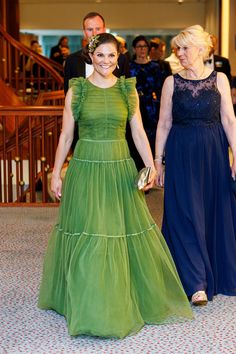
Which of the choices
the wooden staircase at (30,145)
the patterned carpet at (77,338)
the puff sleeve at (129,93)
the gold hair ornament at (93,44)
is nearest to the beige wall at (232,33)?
the wooden staircase at (30,145)

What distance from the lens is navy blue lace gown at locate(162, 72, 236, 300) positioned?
4348mm

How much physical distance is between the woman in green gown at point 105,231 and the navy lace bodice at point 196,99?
36cm

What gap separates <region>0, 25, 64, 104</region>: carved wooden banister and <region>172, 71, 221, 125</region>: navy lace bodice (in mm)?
7771

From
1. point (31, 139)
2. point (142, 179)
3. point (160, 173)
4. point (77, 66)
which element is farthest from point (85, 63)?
point (31, 139)

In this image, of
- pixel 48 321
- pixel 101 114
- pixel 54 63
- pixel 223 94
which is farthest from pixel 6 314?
pixel 54 63

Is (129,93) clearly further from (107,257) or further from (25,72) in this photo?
(25,72)

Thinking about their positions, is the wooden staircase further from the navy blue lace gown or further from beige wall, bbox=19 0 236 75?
beige wall, bbox=19 0 236 75

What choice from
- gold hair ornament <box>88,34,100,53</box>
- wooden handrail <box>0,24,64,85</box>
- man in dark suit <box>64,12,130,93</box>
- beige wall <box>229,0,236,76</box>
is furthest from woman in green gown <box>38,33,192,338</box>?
beige wall <box>229,0,236,76</box>

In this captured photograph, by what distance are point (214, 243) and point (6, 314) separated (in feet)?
4.19

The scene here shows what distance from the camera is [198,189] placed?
4398 mm

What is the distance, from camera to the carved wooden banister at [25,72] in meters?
11.9

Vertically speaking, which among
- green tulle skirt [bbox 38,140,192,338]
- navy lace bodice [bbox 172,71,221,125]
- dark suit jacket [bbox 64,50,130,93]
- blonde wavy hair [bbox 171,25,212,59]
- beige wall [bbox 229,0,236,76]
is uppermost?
beige wall [bbox 229,0,236,76]

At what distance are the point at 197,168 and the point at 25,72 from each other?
347 inches

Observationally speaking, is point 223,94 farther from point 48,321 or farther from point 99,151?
point 48,321
